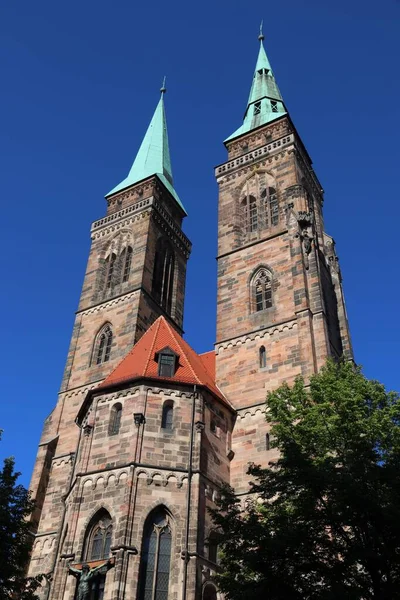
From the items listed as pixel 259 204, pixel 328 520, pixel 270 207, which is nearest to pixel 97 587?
pixel 328 520

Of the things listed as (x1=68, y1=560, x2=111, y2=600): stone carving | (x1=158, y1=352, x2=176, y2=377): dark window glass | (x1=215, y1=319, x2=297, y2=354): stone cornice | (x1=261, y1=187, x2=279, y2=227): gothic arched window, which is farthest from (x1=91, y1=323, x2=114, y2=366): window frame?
(x1=68, y1=560, x2=111, y2=600): stone carving

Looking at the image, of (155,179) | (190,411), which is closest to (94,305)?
(155,179)

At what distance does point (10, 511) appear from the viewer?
15.8 m

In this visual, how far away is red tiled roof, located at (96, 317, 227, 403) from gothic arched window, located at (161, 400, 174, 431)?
816 mm

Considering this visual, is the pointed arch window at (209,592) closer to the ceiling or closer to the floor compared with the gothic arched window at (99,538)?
closer to the floor

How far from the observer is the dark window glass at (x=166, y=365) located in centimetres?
2067

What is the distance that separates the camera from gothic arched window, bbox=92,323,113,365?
1137 inches

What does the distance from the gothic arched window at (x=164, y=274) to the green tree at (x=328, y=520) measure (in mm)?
18811

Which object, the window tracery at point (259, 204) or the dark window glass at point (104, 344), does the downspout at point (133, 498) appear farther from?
the window tracery at point (259, 204)

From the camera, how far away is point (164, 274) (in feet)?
112

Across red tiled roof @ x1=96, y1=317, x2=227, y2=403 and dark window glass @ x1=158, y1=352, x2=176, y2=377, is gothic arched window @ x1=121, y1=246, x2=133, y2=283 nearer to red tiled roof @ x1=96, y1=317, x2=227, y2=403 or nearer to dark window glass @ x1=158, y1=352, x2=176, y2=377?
red tiled roof @ x1=96, y1=317, x2=227, y2=403

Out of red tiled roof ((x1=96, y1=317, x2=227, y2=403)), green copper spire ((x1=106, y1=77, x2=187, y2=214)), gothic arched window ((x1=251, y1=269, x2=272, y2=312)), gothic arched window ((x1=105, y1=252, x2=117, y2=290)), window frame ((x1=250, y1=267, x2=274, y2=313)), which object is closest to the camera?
red tiled roof ((x1=96, y1=317, x2=227, y2=403))

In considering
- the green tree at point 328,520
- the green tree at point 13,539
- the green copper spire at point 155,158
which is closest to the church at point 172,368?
the green copper spire at point 155,158

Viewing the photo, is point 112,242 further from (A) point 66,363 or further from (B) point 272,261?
(B) point 272,261
